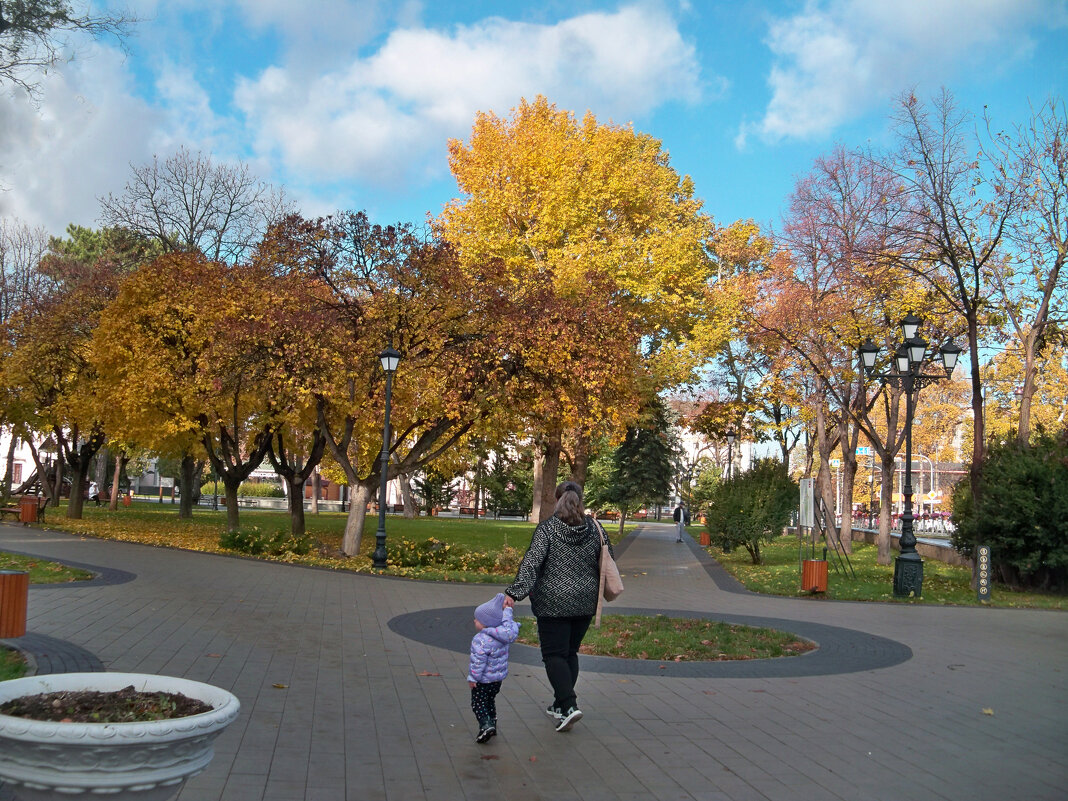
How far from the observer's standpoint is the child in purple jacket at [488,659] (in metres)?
6.04

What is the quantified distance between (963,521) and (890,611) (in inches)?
236

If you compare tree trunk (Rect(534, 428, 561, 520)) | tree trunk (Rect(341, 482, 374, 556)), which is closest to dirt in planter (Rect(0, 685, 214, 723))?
tree trunk (Rect(341, 482, 374, 556))

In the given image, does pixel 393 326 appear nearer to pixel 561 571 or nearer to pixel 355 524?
pixel 355 524

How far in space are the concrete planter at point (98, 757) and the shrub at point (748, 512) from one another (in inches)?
869

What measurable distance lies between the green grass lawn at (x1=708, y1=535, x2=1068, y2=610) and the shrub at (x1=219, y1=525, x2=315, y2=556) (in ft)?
32.0

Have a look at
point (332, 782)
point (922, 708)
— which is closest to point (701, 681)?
point (922, 708)

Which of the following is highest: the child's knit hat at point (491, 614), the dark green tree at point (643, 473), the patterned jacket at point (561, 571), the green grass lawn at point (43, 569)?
the dark green tree at point (643, 473)

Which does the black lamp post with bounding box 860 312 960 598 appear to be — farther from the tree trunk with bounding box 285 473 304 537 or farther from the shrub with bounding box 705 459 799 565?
the tree trunk with bounding box 285 473 304 537

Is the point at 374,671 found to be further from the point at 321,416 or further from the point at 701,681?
the point at 321,416

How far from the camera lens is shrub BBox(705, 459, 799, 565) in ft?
80.2

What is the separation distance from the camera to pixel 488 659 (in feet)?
19.8

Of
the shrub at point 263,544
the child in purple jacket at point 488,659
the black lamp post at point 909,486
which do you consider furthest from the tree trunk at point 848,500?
the child in purple jacket at point 488,659

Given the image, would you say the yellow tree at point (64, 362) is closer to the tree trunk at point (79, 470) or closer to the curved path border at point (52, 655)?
the tree trunk at point (79, 470)

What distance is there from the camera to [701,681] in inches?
339
